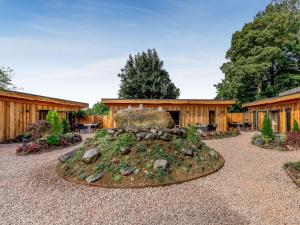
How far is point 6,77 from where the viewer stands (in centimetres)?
2575

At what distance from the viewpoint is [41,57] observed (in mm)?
13219

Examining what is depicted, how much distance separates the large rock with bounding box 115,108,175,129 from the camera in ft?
23.4

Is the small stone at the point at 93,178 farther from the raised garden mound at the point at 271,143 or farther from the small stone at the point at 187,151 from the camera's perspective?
the raised garden mound at the point at 271,143

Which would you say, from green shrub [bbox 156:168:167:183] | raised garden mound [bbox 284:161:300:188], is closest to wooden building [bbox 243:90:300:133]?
raised garden mound [bbox 284:161:300:188]

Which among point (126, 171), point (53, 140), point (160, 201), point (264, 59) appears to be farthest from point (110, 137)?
point (264, 59)

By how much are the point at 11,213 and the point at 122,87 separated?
77.2 feet

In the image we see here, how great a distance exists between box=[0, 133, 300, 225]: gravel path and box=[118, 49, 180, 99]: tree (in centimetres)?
2035

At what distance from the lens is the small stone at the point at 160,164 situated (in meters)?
5.18

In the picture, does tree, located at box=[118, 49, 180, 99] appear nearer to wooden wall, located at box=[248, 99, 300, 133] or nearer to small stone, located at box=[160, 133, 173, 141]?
wooden wall, located at box=[248, 99, 300, 133]

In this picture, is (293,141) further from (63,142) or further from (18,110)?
(18,110)

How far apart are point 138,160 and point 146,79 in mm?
20856

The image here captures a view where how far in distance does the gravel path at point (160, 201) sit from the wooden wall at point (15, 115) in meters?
5.99

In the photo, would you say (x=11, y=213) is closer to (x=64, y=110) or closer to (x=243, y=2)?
(x=243, y=2)

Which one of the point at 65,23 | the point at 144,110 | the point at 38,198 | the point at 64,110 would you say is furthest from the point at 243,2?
the point at 64,110
